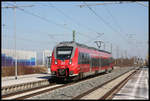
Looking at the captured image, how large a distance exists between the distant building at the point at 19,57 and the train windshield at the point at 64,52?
76.5 ft

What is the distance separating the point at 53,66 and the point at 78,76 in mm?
2447

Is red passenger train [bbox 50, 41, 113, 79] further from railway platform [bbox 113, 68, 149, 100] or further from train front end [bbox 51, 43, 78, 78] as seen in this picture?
railway platform [bbox 113, 68, 149, 100]

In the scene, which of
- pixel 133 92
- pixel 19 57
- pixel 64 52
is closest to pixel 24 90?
pixel 64 52

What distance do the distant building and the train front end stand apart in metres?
23.2

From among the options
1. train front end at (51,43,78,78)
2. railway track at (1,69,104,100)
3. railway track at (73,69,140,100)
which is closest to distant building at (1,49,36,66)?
train front end at (51,43,78,78)

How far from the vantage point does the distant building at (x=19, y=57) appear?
164 ft

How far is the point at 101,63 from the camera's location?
114 ft

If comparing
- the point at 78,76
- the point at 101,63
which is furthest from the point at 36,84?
the point at 101,63

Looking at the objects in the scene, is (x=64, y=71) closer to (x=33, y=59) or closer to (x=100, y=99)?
(x=100, y=99)

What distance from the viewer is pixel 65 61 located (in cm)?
2203

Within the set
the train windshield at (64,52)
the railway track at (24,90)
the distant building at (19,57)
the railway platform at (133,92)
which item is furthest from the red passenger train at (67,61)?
the distant building at (19,57)

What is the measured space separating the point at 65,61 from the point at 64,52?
89cm

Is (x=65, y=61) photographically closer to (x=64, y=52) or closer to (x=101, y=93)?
(x=64, y=52)

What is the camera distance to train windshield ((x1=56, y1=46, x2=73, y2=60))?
22.3m
